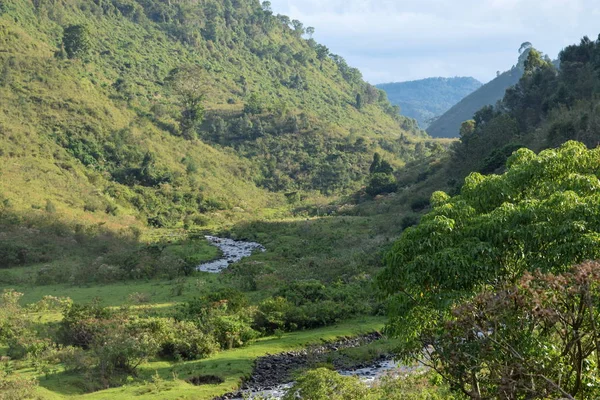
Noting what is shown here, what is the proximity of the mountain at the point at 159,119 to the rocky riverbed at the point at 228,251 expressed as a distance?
49.0 ft

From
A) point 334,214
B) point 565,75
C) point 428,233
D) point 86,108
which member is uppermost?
point 86,108

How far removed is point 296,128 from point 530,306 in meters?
118

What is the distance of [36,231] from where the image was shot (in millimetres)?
57531

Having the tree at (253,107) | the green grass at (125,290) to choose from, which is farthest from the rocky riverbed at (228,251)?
the tree at (253,107)

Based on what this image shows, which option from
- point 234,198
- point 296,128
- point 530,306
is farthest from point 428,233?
point 296,128

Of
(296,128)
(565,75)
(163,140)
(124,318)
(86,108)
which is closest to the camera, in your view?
(124,318)

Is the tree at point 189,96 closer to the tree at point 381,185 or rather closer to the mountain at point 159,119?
the mountain at point 159,119

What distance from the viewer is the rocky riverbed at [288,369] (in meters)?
24.6

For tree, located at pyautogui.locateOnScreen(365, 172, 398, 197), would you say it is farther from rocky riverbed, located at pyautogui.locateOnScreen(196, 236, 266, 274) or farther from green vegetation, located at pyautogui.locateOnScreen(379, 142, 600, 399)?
green vegetation, located at pyautogui.locateOnScreen(379, 142, 600, 399)

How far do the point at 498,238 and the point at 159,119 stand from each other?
10465 cm

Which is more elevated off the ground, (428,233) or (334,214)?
(428,233)

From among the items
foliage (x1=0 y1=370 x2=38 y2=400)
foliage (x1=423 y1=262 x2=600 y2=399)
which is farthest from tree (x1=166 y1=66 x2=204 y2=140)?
foliage (x1=423 y1=262 x2=600 y2=399)

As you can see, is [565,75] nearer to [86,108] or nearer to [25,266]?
A: [25,266]

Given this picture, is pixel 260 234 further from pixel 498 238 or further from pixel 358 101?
pixel 358 101
